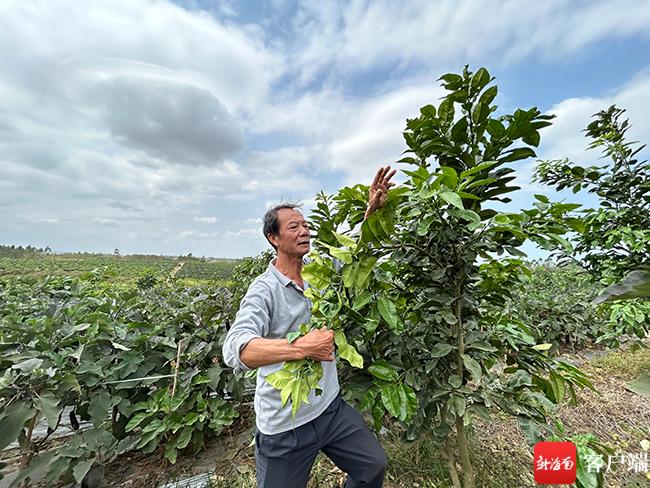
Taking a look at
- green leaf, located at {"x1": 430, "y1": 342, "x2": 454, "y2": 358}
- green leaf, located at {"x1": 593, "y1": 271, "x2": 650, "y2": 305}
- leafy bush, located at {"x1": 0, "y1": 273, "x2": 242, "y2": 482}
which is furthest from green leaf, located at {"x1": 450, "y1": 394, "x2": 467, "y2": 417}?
leafy bush, located at {"x1": 0, "y1": 273, "x2": 242, "y2": 482}

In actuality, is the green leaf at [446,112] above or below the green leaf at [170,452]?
above

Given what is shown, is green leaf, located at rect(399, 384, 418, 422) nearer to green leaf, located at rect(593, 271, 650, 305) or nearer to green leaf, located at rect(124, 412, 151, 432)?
green leaf, located at rect(593, 271, 650, 305)

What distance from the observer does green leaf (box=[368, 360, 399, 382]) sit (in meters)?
1.33

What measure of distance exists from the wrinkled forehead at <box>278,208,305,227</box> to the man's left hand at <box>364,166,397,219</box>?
1.73 ft

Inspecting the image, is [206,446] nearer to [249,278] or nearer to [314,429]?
[314,429]

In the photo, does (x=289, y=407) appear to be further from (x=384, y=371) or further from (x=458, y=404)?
(x=458, y=404)

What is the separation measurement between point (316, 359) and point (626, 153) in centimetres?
355

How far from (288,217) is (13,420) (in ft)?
5.35

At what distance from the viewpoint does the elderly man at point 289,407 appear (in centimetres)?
144

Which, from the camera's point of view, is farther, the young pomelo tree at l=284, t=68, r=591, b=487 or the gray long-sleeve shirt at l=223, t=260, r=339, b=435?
the gray long-sleeve shirt at l=223, t=260, r=339, b=435

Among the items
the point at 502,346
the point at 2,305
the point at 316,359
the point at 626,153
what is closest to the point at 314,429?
the point at 316,359

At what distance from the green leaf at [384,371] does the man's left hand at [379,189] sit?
2.12 ft

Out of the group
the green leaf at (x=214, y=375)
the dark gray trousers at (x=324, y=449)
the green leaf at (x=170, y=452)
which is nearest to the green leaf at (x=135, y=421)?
the green leaf at (x=170, y=452)

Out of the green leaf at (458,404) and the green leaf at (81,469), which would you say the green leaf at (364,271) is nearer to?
the green leaf at (458,404)
